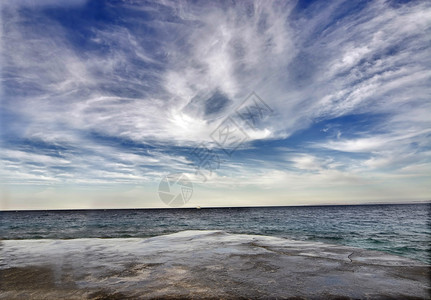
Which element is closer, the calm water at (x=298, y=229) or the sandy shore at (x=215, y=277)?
the sandy shore at (x=215, y=277)

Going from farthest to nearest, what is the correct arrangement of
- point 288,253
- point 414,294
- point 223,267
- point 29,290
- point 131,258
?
point 288,253 → point 131,258 → point 223,267 → point 29,290 → point 414,294

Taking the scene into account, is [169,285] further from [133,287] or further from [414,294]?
[414,294]

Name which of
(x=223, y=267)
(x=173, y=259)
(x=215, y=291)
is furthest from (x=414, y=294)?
(x=173, y=259)

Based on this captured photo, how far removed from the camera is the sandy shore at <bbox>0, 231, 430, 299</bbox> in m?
6.02

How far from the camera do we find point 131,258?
35.9 ft

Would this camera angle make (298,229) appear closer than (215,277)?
No

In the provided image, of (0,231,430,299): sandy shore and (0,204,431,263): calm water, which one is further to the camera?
(0,204,431,263): calm water

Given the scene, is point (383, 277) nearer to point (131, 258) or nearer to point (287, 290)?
point (287, 290)

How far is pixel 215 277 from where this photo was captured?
24.7 ft

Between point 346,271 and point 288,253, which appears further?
point 288,253

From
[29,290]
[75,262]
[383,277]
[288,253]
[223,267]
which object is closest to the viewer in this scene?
[29,290]

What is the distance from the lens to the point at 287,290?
20.5 ft

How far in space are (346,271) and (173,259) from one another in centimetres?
687

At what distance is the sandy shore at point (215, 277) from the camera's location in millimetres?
6023
